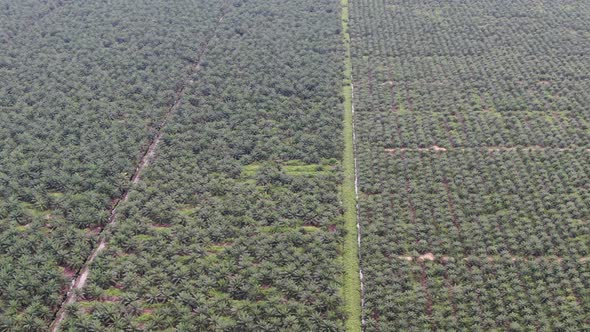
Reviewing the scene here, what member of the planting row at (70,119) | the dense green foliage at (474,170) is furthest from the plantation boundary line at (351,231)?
the planting row at (70,119)

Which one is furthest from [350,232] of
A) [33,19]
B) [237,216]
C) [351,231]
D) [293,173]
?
[33,19]

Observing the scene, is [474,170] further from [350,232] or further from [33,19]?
[33,19]

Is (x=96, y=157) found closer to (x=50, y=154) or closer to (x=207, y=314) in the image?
(x=50, y=154)

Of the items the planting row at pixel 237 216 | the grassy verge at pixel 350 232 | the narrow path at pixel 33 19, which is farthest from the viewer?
the narrow path at pixel 33 19

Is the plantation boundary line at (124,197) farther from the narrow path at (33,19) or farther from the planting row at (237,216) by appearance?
the narrow path at (33,19)

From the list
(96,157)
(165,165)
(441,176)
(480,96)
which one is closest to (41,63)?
→ (96,157)

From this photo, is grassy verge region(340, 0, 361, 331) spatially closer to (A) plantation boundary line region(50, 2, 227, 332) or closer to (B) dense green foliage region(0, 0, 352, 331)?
(B) dense green foliage region(0, 0, 352, 331)
